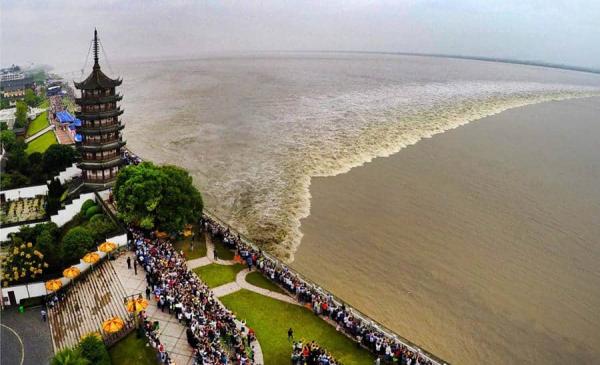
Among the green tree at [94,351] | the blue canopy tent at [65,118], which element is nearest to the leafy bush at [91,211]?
the green tree at [94,351]

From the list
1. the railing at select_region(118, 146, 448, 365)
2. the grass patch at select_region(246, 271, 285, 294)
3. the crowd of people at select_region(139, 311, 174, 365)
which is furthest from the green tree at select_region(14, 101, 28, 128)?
the crowd of people at select_region(139, 311, 174, 365)

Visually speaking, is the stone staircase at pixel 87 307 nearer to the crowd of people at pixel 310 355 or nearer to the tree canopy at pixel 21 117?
the crowd of people at pixel 310 355

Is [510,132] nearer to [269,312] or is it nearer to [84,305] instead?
[269,312]

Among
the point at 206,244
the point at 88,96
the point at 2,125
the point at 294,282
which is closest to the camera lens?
the point at 294,282

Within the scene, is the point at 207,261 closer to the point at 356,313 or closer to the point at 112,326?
the point at 112,326

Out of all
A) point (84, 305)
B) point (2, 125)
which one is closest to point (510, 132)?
point (84, 305)

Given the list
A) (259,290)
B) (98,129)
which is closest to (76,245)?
(98,129)
